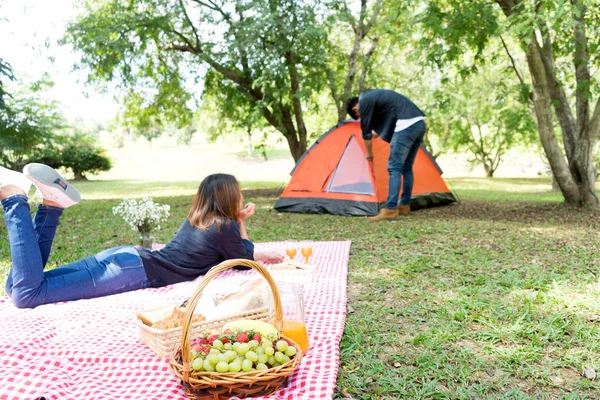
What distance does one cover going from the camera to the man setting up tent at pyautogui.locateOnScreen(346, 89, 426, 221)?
6.18m

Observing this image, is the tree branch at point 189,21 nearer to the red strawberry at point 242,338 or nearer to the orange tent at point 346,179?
the orange tent at point 346,179

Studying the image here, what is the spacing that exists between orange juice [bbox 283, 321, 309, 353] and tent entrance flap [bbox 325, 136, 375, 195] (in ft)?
15.0

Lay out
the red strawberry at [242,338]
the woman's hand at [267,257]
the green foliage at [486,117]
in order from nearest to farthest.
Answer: the red strawberry at [242,338]
the woman's hand at [267,257]
the green foliage at [486,117]

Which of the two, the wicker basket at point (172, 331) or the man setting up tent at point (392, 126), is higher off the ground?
the man setting up tent at point (392, 126)

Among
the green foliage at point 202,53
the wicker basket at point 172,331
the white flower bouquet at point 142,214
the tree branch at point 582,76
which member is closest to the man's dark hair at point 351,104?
the green foliage at point 202,53

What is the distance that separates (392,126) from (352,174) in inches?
36.7

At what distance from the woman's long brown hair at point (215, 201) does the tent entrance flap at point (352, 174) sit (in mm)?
3625

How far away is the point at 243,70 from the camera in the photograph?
9906mm

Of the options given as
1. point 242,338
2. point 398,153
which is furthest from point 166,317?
point 398,153

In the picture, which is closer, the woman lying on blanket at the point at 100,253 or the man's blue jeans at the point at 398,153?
the woman lying on blanket at the point at 100,253

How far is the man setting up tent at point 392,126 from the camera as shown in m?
6.18

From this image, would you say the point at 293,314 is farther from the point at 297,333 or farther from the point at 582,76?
the point at 582,76

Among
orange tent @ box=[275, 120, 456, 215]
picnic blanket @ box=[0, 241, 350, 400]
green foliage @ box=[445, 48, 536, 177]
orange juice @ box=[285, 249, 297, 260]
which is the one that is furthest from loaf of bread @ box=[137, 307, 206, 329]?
green foliage @ box=[445, 48, 536, 177]

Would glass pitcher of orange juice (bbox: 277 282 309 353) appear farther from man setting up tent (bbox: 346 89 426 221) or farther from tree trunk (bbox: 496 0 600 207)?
tree trunk (bbox: 496 0 600 207)
